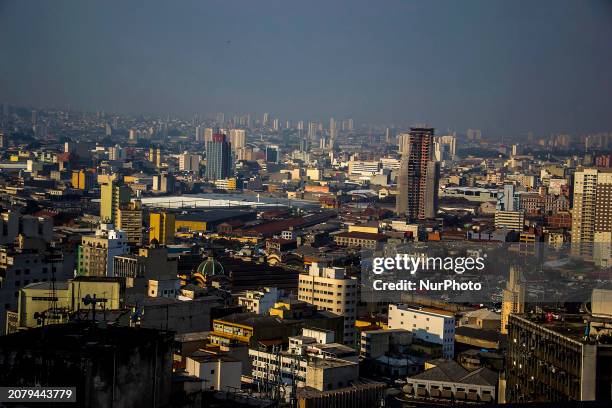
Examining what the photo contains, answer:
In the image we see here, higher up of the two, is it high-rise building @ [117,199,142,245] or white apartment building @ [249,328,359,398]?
high-rise building @ [117,199,142,245]

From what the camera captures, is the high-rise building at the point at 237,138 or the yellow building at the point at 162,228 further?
the high-rise building at the point at 237,138

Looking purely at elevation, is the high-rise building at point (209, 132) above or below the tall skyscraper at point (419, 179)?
above

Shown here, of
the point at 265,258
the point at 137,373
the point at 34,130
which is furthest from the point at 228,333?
the point at 34,130

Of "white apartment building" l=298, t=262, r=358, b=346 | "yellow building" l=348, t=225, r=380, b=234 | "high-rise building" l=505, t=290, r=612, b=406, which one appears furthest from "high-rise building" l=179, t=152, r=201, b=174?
"high-rise building" l=505, t=290, r=612, b=406

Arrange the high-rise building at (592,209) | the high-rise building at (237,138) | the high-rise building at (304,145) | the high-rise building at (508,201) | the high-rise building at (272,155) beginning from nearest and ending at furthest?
the high-rise building at (592,209)
the high-rise building at (508,201)
the high-rise building at (272,155)
the high-rise building at (237,138)
the high-rise building at (304,145)

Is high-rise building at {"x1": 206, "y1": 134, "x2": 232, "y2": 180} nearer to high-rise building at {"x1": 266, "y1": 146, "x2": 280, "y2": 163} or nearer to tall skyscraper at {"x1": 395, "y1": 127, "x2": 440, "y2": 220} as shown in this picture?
high-rise building at {"x1": 266, "y1": 146, "x2": 280, "y2": 163}

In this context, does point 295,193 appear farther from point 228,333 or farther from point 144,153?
point 228,333

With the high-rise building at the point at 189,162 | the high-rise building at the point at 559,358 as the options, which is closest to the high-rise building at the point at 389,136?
the high-rise building at the point at 189,162

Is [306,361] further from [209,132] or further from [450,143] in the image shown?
[209,132]

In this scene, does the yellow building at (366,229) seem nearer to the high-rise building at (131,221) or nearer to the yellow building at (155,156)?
the high-rise building at (131,221)
